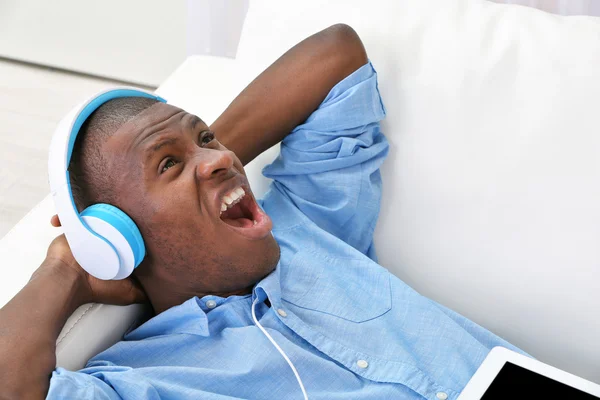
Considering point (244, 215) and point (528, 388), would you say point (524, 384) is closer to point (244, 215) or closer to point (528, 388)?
point (528, 388)

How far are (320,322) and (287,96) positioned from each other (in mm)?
448

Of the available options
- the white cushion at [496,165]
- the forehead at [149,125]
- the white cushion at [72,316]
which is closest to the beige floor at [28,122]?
the white cushion at [72,316]

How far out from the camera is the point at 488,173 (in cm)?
151

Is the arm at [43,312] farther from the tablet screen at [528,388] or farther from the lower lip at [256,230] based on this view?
the tablet screen at [528,388]

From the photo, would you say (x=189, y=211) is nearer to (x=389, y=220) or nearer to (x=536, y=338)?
(x=389, y=220)

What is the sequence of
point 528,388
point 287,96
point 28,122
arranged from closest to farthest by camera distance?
point 528,388, point 287,96, point 28,122

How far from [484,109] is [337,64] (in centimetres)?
29

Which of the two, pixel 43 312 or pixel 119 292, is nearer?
pixel 43 312

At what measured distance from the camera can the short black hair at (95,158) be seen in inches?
51.9

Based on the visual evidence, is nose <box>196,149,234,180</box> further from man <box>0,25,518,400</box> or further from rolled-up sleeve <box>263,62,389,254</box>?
rolled-up sleeve <box>263,62,389,254</box>

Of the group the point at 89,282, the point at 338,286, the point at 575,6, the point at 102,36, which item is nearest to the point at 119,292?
the point at 89,282

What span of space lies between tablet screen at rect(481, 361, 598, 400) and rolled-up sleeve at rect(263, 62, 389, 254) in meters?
0.56

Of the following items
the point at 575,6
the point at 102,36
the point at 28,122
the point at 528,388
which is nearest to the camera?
the point at 528,388

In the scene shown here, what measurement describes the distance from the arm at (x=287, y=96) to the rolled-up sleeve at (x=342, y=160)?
0.08 ft
